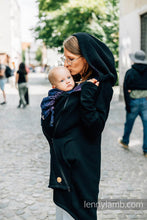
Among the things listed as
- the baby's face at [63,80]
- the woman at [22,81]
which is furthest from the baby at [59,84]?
the woman at [22,81]

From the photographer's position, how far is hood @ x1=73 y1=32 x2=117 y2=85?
2.03m

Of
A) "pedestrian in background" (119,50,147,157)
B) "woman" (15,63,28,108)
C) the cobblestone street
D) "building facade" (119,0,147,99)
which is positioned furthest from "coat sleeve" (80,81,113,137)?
"woman" (15,63,28,108)

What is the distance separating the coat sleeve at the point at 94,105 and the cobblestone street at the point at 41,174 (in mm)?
1767

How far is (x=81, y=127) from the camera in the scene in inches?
82.7

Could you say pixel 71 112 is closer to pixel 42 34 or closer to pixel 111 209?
pixel 111 209

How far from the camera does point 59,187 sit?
2.13 metres

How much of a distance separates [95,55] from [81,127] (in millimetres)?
458

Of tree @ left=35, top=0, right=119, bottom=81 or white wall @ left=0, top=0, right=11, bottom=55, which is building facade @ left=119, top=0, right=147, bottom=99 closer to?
tree @ left=35, top=0, right=119, bottom=81

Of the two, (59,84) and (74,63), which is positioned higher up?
(74,63)

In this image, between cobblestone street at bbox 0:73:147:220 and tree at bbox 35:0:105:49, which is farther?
tree at bbox 35:0:105:49

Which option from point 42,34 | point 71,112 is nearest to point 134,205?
point 71,112

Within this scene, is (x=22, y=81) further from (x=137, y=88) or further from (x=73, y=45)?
(x=73, y=45)

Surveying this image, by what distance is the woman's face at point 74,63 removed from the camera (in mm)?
2092

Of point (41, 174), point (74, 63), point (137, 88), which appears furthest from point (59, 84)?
point (137, 88)
